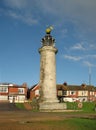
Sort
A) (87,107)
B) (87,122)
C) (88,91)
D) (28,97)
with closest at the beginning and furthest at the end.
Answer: (87,122)
(87,107)
(28,97)
(88,91)

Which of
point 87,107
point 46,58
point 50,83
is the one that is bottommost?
point 87,107

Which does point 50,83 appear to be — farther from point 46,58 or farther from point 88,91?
point 88,91

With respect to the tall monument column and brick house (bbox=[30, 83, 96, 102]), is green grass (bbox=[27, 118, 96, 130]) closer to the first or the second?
the tall monument column

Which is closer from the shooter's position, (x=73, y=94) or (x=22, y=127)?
(x=22, y=127)

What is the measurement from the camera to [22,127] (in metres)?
25.2

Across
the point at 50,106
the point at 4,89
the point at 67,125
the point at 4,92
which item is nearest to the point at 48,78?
the point at 50,106

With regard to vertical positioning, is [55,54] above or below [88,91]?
above

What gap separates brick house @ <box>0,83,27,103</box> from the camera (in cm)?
9075

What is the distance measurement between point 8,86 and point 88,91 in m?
31.9

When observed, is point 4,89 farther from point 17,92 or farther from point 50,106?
point 50,106

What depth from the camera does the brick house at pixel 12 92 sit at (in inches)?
3573

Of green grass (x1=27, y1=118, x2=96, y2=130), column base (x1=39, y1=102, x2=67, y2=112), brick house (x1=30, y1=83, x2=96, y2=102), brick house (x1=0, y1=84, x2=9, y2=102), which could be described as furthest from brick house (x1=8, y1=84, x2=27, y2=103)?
green grass (x1=27, y1=118, x2=96, y2=130)

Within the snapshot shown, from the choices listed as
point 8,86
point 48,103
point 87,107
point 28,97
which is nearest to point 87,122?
point 48,103

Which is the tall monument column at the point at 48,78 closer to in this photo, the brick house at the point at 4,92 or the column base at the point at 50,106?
the column base at the point at 50,106
